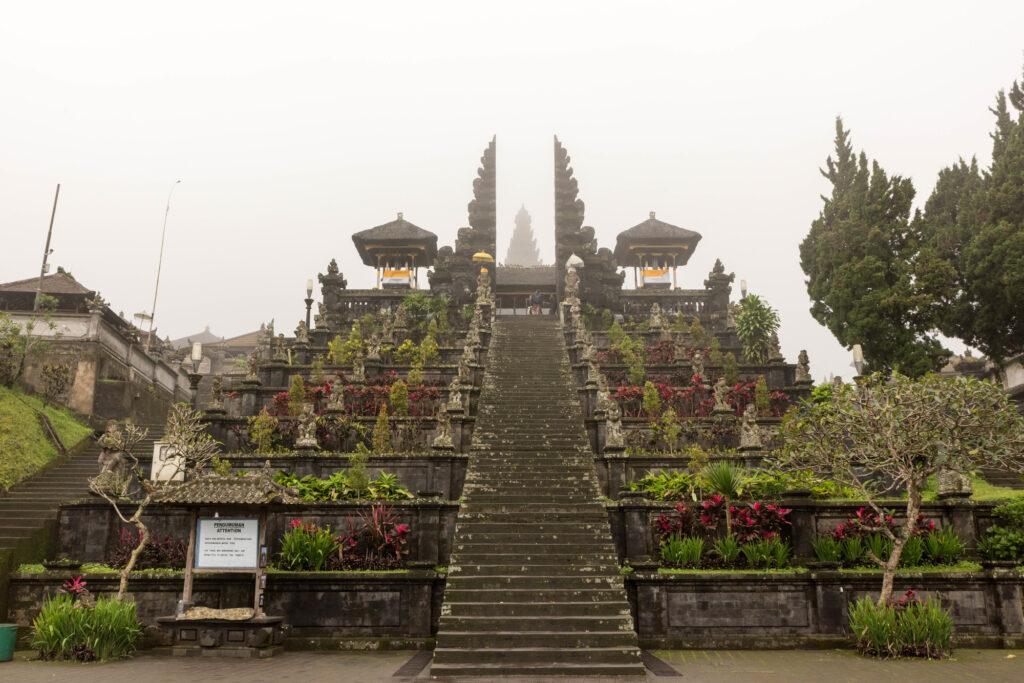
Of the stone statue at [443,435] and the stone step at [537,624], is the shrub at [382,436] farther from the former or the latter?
the stone step at [537,624]

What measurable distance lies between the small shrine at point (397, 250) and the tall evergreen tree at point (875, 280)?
21349mm

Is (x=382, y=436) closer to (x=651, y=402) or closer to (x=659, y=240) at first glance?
(x=651, y=402)

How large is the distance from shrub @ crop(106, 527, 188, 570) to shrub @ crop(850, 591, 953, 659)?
485 inches

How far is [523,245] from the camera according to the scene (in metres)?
107

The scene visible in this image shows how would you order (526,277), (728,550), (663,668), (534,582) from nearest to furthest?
(663,668), (534,582), (728,550), (526,277)

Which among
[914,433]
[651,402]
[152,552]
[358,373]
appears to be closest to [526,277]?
[358,373]

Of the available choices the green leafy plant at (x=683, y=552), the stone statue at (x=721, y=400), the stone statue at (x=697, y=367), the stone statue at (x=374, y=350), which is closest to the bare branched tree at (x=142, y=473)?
the stone statue at (x=374, y=350)

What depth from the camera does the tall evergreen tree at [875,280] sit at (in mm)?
21734

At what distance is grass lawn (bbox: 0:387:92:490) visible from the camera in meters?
18.0

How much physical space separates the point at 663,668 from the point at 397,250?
104 feet

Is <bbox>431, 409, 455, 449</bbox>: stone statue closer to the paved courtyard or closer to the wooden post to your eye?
the paved courtyard

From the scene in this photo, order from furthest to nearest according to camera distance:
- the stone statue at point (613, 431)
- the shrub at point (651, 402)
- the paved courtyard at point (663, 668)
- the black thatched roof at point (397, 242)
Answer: the black thatched roof at point (397, 242), the shrub at point (651, 402), the stone statue at point (613, 431), the paved courtyard at point (663, 668)

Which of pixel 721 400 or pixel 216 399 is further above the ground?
pixel 721 400

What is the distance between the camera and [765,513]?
13.5 metres
